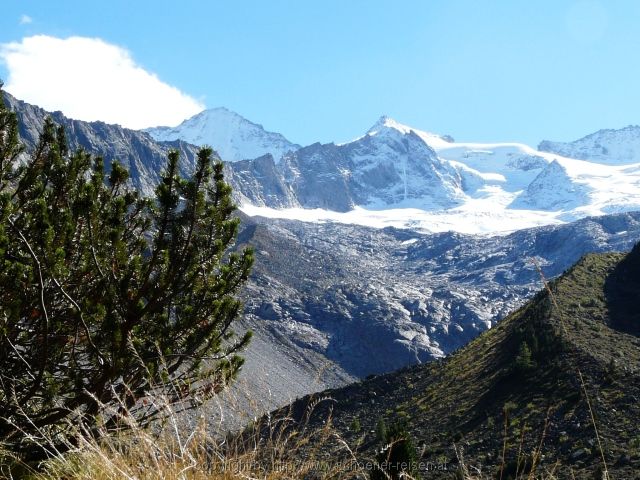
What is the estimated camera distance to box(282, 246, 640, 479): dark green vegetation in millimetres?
45344

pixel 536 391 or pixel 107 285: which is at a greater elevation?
pixel 536 391

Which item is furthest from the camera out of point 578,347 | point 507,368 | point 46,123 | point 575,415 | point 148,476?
point 507,368

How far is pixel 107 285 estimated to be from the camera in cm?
863

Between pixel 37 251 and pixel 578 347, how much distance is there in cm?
6153

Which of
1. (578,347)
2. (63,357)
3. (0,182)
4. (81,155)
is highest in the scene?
(578,347)

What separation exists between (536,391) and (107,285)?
56040 millimetres

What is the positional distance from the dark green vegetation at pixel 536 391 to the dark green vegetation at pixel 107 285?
98.5 ft

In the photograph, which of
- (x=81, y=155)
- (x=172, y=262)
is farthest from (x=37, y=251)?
(x=81, y=155)

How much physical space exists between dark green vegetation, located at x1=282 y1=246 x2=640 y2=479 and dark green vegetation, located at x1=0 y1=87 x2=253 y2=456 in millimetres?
30010

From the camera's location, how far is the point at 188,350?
9.29 meters

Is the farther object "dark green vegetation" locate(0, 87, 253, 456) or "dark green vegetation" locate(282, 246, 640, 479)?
"dark green vegetation" locate(282, 246, 640, 479)

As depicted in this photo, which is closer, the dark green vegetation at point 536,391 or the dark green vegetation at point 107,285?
the dark green vegetation at point 107,285

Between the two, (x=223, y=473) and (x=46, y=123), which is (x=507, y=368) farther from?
(x=223, y=473)

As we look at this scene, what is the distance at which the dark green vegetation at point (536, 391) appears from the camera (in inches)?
1785
